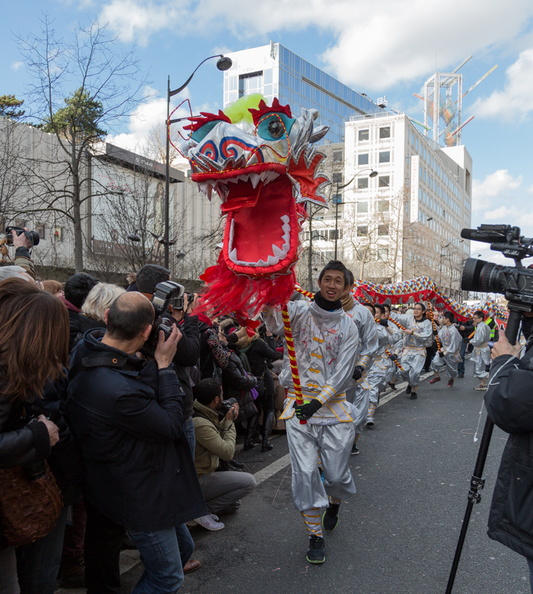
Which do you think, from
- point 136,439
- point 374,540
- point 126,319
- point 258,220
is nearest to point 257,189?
point 258,220

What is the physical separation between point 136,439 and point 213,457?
175 cm

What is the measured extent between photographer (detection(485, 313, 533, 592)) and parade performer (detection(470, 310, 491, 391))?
1046 cm

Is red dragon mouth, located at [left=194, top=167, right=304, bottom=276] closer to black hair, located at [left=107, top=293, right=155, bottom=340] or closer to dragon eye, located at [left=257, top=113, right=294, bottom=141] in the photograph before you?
dragon eye, located at [left=257, top=113, right=294, bottom=141]

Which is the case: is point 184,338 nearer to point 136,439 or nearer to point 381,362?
point 136,439

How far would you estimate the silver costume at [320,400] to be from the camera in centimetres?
365

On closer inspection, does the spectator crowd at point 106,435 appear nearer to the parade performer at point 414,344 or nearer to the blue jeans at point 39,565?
the blue jeans at point 39,565

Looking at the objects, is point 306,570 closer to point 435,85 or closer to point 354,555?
point 354,555

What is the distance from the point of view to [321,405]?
3672 millimetres

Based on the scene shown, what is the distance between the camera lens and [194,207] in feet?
92.8

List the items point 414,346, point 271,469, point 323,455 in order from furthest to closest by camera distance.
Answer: point 414,346 < point 271,469 < point 323,455

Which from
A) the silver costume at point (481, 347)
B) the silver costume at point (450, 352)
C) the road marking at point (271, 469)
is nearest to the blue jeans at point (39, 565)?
the road marking at point (271, 469)

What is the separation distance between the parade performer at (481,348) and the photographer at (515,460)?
1046 centimetres

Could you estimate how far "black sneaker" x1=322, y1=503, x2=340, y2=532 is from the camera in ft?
13.1

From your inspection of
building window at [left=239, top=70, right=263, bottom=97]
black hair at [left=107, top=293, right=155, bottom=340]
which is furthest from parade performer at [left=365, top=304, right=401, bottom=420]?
building window at [left=239, top=70, right=263, bottom=97]
